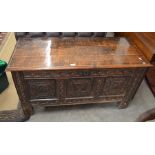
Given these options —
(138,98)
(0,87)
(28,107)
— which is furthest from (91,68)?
(0,87)

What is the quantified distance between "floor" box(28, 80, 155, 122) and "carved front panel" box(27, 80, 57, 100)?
249mm

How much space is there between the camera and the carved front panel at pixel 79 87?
1154 millimetres

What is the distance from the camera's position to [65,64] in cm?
105

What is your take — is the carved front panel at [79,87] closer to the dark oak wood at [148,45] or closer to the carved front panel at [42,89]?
the carved front panel at [42,89]

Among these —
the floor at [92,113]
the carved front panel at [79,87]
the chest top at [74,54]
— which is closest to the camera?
the chest top at [74,54]

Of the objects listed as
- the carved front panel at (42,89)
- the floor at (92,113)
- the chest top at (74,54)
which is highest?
the chest top at (74,54)

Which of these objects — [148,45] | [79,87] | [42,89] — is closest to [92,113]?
[79,87]

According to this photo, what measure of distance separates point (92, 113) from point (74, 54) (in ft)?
2.04

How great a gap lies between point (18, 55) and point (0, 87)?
60 cm

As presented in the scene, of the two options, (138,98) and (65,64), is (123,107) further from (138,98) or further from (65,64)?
(65,64)

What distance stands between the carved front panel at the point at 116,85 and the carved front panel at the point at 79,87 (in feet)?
0.44

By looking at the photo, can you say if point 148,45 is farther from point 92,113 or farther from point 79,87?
point 92,113

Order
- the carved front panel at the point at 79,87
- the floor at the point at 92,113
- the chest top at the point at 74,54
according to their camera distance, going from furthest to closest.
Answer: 1. the floor at the point at 92,113
2. the carved front panel at the point at 79,87
3. the chest top at the point at 74,54

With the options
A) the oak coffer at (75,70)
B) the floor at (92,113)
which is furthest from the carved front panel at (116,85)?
the floor at (92,113)
